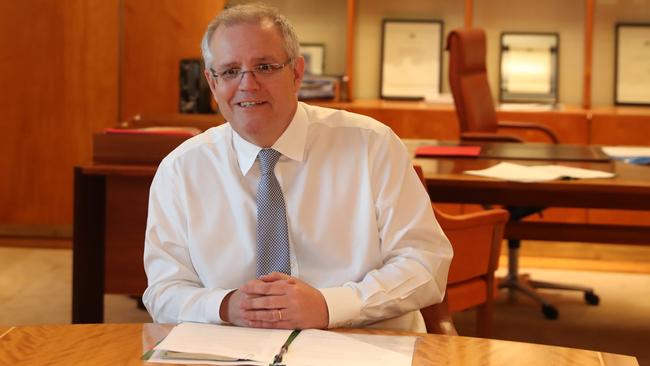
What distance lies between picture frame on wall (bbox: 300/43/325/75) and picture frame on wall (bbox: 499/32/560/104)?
3.89 ft

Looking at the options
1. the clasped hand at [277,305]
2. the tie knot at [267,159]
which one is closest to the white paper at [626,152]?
the tie knot at [267,159]

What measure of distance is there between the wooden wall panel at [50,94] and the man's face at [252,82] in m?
4.25

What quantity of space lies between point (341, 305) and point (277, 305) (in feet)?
0.55

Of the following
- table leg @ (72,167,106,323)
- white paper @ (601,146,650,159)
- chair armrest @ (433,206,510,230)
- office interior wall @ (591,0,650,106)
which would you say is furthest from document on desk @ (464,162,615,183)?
office interior wall @ (591,0,650,106)

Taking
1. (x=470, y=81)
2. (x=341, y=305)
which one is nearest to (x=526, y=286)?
(x=470, y=81)

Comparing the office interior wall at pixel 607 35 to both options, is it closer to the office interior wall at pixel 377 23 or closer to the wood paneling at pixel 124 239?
the office interior wall at pixel 377 23

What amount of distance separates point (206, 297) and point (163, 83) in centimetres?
440

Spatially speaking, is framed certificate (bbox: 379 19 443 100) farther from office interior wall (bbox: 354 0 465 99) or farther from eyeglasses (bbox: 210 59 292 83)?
eyeglasses (bbox: 210 59 292 83)

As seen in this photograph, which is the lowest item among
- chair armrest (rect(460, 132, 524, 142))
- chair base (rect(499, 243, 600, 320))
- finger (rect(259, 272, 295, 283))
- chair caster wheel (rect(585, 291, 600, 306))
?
chair caster wheel (rect(585, 291, 600, 306))

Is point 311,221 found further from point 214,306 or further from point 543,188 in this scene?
point 543,188

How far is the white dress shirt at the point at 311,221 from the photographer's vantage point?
228 cm

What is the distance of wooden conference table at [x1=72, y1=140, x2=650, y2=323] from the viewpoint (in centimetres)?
382

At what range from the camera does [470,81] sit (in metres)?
5.82

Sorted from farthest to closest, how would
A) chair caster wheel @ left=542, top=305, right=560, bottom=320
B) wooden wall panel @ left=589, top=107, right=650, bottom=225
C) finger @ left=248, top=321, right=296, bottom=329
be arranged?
wooden wall panel @ left=589, top=107, right=650, bottom=225 < chair caster wheel @ left=542, top=305, right=560, bottom=320 < finger @ left=248, top=321, right=296, bottom=329
